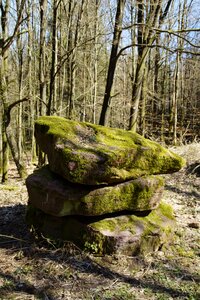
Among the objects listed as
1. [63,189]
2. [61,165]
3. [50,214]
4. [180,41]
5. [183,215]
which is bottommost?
[183,215]

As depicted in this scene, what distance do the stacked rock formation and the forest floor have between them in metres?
0.19

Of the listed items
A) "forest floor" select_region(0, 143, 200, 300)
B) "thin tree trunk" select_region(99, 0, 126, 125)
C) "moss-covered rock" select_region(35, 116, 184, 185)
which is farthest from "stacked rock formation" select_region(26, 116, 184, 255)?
"thin tree trunk" select_region(99, 0, 126, 125)

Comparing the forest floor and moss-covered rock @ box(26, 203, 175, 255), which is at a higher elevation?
moss-covered rock @ box(26, 203, 175, 255)

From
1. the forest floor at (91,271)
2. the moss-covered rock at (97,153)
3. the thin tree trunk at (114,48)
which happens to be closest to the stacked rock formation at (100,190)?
the moss-covered rock at (97,153)

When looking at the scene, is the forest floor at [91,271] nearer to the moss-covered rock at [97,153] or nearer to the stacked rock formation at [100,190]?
the stacked rock formation at [100,190]

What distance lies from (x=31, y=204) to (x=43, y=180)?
56 centimetres

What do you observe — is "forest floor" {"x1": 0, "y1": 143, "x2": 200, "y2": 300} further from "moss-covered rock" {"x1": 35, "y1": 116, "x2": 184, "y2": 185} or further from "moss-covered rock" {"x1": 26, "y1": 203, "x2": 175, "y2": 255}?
"moss-covered rock" {"x1": 35, "y1": 116, "x2": 184, "y2": 185}

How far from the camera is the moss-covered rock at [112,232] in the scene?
12.8 ft

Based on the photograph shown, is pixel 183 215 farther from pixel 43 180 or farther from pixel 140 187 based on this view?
pixel 43 180

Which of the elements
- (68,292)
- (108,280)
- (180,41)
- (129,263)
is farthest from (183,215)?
(180,41)

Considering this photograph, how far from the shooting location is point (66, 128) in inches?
175

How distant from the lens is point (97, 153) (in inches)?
157

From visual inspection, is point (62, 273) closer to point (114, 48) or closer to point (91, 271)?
point (91, 271)

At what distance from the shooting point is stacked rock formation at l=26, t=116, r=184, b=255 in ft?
12.8
